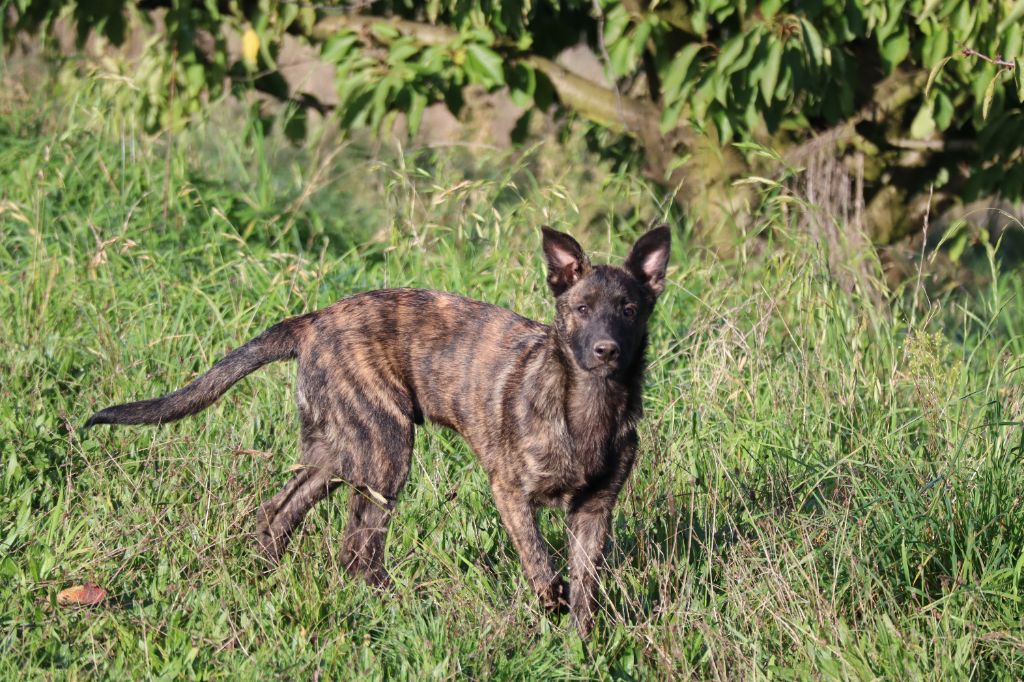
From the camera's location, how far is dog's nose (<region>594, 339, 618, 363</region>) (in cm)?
455

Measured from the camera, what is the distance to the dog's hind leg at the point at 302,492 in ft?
16.0

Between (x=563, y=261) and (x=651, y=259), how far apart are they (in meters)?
0.34

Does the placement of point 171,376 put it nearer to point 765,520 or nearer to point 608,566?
point 608,566

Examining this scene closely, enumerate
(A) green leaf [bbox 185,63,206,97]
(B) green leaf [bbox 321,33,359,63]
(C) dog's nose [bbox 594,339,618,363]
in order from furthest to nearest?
1. (A) green leaf [bbox 185,63,206,97]
2. (B) green leaf [bbox 321,33,359,63]
3. (C) dog's nose [bbox 594,339,618,363]

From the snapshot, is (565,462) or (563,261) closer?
(565,462)

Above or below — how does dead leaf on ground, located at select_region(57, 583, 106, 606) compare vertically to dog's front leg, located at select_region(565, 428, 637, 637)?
below

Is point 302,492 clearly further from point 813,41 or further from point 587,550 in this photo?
point 813,41

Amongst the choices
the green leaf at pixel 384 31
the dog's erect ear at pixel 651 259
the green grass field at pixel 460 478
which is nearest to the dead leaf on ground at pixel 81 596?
the green grass field at pixel 460 478

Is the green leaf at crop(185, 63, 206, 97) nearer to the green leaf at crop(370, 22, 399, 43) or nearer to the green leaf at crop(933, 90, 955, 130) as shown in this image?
the green leaf at crop(370, 22, 399, 43)

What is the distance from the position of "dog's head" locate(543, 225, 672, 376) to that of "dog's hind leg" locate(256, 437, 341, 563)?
3.37 feet

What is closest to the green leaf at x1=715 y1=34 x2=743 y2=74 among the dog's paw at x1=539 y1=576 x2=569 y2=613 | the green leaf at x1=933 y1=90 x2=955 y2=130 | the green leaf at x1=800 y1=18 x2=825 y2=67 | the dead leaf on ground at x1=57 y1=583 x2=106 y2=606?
the green leaf at x1=800 y1=18 x2=825 y2=67

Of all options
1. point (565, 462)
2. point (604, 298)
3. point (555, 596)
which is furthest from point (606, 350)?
point (555, 596)

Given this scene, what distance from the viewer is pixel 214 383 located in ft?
15.4

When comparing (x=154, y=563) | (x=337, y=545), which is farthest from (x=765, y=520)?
(x=154, y=563)
